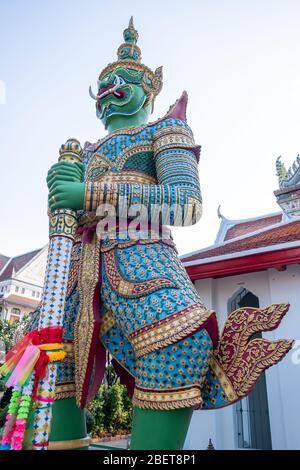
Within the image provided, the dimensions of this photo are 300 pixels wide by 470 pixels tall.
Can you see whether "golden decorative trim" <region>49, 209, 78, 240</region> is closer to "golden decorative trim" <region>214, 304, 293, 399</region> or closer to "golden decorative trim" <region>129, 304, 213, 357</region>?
"golden decorative trim" <region>129, 304, 213, 357</region>

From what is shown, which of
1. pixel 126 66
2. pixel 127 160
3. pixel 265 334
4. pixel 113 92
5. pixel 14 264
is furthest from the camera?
pixel 14 264

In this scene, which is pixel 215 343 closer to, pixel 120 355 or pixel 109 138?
pixel 120 355

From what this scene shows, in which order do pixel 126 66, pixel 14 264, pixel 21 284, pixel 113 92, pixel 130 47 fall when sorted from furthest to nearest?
1. pixel 14 264
2. pixel 21 284
3. pixel 130 47
4. pixel 126 66
5. pixel 113 92

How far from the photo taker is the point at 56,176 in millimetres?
2404

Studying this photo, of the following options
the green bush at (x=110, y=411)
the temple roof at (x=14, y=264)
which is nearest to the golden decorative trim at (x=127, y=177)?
the green bush at (x=110, y=411)

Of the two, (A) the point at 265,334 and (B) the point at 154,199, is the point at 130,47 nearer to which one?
(B) the point at 154,199

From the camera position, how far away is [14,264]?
22.1m

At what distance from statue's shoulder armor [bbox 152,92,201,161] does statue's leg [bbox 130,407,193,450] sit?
153cm

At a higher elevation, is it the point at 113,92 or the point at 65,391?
the point at 113,92

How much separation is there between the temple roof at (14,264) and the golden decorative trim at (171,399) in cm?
1972

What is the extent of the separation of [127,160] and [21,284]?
19077mm

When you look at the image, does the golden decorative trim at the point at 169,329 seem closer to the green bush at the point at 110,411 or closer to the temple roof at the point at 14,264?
the green bush at the point at 110,411

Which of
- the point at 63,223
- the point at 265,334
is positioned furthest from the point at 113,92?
the point at 265,334

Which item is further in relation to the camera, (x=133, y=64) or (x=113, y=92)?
(x=133, y=64)
